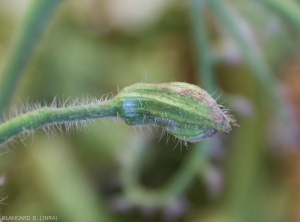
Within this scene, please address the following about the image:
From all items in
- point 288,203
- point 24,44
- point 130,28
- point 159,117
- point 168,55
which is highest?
point 130,28

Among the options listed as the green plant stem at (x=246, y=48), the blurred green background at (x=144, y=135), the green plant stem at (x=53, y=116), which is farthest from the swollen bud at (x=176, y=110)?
the blurred green background at (x=144, y=135)

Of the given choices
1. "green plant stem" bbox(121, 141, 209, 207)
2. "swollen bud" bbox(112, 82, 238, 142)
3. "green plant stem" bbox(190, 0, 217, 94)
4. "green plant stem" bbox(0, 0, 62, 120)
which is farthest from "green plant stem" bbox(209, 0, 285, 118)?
"swollen bud" bbox(112, 82, 238, 142)

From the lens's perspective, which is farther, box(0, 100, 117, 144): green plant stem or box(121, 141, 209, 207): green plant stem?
box(121, 141, 209, 207): green plant stem

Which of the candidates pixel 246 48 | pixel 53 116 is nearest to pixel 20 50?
pixel 53 116

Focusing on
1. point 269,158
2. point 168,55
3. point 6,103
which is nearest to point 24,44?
point 6,103

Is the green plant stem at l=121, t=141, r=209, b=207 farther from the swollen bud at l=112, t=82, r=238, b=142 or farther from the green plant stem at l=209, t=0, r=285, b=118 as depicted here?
the swollen bud at l=112, t=82, r=238, b=142

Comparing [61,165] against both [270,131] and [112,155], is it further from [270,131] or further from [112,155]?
[270,131]

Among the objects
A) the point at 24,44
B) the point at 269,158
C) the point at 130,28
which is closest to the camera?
the point at 24,44

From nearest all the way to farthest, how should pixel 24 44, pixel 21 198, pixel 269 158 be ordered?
pixel 24 44, pixel 21 198, pixel 269 158
